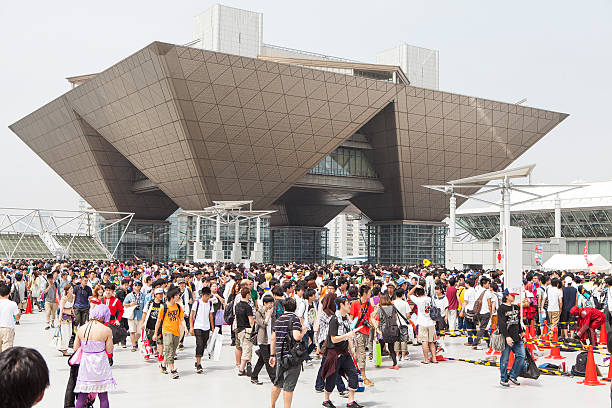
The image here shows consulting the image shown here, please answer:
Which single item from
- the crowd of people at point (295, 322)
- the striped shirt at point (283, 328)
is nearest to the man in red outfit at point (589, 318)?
the crowd of people at point (295, 322)

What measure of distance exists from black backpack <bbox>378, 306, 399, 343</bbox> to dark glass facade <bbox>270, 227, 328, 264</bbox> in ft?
179

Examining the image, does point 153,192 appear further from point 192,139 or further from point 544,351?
point 544,351

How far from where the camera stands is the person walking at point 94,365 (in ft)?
23.8

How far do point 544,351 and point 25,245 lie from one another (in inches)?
1773

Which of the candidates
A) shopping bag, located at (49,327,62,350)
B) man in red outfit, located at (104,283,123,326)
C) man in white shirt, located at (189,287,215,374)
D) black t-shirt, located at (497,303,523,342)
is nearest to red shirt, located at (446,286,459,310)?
black t-shirt, located at (497,303,523,342)

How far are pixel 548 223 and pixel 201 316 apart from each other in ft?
202

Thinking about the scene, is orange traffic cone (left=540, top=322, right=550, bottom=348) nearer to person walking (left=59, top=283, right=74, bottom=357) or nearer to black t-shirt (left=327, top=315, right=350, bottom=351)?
black t-shirt (left=327, top=315, right=350, bottom=351)

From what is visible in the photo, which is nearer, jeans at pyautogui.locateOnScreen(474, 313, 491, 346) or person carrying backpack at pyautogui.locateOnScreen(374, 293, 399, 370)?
person carrying backpack at pyautogui.locateOnScreen(374, 293, 399, 370)

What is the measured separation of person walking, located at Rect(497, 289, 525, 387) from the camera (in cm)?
1018

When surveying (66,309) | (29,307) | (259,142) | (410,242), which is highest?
(259,142)

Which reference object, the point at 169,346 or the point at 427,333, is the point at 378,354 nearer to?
the point at 427,333

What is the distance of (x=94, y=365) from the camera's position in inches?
287

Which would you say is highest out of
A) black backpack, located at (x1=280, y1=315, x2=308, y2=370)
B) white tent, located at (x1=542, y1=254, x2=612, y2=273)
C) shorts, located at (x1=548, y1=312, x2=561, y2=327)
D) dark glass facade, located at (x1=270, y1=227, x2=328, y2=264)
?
dark glass facade, located at (x1=270, y1=227, x2=328, y2=264)

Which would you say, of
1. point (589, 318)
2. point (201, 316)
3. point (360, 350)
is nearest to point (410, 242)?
point (589, 318)
